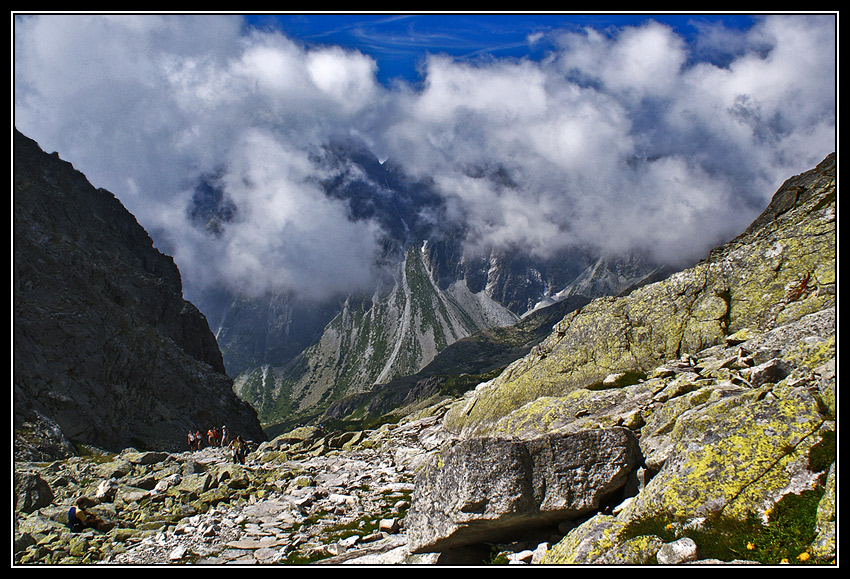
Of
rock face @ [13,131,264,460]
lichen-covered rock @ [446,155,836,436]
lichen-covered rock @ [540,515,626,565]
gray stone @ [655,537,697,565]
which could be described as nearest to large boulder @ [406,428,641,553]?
lichen-covered rock @ [540,515,626,565]

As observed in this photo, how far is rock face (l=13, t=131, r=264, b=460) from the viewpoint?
7269 centimetres

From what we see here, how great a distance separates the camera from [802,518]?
9.03m

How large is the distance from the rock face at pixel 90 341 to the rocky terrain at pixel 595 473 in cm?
3985

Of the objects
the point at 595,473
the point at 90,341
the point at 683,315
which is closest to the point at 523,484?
the point at 595,473

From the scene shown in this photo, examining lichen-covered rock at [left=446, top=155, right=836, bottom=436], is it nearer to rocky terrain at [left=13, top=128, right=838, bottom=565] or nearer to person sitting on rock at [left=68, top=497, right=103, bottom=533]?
rocky terrain at [left=13, top=128, right=838, bottom=565]

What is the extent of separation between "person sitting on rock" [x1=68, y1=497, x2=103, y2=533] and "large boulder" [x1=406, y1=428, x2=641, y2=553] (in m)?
18.1

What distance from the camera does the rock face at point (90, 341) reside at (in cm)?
7269

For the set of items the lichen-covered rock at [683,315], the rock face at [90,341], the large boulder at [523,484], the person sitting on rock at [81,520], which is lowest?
the large boulder at [523,484]

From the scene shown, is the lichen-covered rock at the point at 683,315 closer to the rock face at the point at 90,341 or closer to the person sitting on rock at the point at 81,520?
the person sitting on rock at the point at 81,520

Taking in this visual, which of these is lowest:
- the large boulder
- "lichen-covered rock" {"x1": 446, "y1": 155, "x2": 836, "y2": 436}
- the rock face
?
the large boulder

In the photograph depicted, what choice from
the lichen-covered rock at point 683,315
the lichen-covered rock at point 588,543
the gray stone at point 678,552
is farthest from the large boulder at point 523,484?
the lichen-covered rock at point 683,315

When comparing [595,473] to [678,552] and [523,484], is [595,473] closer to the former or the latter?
[523,484]

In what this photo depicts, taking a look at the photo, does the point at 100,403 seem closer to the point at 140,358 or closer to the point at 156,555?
the point at 140,358

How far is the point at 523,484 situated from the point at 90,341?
329 ft
